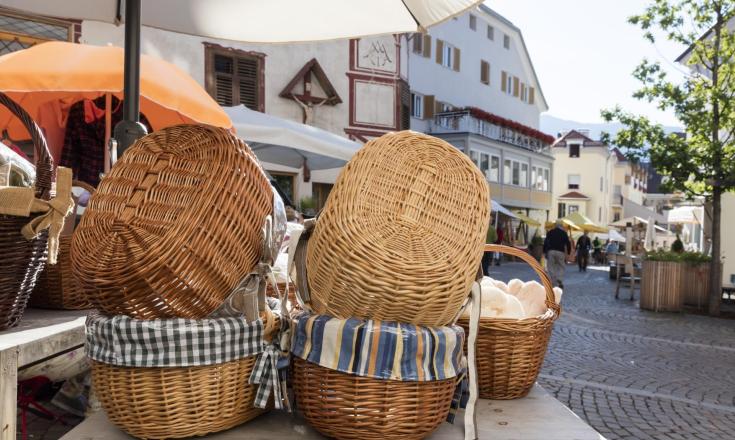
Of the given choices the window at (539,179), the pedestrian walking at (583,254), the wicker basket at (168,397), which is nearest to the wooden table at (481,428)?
the wicker basket at (168,397)

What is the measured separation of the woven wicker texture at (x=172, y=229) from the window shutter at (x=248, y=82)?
50.9 ft

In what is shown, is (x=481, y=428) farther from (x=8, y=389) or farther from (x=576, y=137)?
(x=576, y=137)

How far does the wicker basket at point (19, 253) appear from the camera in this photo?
5.72ft

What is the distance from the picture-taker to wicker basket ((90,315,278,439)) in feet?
4.73

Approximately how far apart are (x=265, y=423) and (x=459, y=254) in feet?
2.21

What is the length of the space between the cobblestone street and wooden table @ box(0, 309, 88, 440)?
389cm

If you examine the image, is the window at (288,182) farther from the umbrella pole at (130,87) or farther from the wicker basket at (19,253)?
the wicker basket at (19,253)

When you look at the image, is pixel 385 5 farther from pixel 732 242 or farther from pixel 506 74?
pixel 506 74

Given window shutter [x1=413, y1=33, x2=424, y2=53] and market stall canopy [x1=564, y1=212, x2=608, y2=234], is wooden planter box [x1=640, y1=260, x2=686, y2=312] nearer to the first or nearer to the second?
window shutter [x1=413, y1=33, x2=424, y2=53]

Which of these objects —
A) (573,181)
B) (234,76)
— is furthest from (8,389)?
(573,181)

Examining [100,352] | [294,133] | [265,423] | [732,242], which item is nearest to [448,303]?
[265,423]

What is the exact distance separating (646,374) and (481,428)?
19.0 feet

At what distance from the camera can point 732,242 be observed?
16297 millimetres

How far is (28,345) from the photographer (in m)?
1.66
